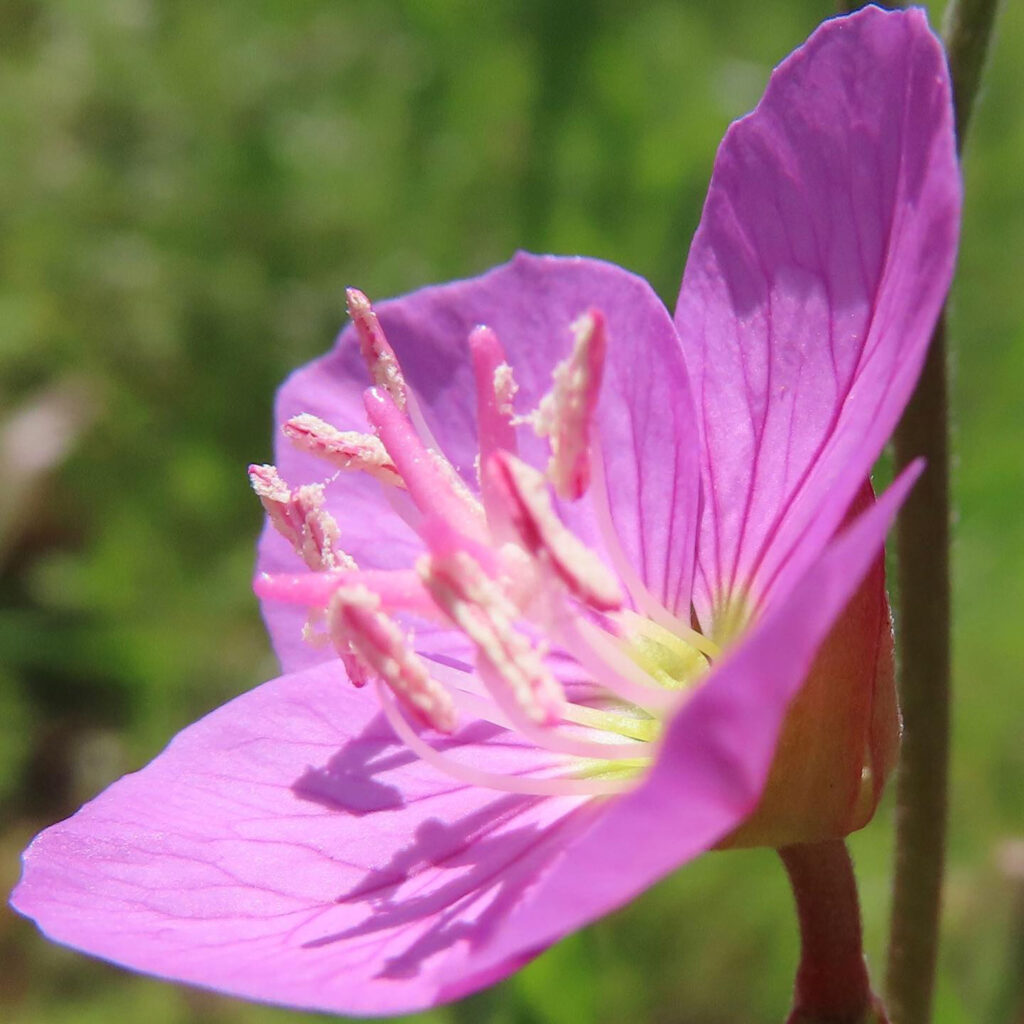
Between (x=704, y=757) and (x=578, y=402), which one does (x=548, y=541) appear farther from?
(x=704, y=757)

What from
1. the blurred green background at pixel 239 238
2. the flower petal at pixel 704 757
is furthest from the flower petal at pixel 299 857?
the blurred green background at pixel 239 238

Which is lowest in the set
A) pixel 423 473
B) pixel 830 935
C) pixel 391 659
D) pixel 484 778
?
pixel 830 935

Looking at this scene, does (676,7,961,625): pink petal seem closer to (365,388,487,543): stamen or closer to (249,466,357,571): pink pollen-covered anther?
(365,388,487,543): stamen

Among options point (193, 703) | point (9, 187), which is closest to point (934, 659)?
point (193, 703)

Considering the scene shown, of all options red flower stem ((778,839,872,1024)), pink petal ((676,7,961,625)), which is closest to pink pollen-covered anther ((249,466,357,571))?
pink petal ((676,7,961,625))

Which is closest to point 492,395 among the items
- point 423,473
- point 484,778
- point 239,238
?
point 423,473

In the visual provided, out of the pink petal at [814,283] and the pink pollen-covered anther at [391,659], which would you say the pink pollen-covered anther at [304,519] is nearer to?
the pink pollen-covered anther at [391,659]
